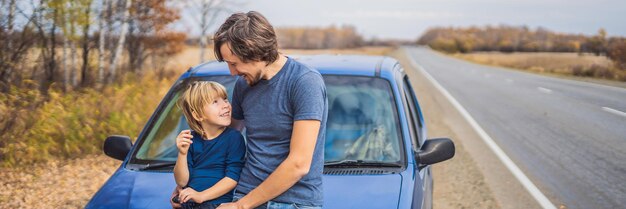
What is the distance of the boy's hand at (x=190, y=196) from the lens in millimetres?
2207

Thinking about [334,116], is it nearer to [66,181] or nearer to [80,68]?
[66,181]

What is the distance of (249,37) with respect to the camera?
196cm

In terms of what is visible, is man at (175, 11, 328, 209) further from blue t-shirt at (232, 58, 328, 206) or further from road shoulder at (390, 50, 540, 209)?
road shoulder at (390, 50, 540, 209)

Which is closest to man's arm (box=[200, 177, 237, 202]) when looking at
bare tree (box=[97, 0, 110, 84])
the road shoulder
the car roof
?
the car roof

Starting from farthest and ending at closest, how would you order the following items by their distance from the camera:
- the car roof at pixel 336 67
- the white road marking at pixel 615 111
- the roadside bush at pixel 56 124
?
the white road marking at pixel 615 111 < the roadside bush at pixel 56 124 < the car roof at pixel 336 67

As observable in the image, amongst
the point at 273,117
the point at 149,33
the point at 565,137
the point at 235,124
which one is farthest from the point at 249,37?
the point at 149,33

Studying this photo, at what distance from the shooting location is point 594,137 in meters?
9.47

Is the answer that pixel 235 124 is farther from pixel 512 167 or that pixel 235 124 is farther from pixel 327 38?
pixel 327 38

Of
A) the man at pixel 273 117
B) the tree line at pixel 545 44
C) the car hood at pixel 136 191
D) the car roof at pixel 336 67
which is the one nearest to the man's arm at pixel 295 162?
the man at pixel 273 117

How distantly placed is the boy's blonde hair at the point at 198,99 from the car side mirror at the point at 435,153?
4.82 feet

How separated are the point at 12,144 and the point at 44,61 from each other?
366cm

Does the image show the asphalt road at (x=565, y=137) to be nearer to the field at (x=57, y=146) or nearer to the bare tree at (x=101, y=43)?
the field at (x=57, y=146)

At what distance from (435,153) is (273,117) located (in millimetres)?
1548

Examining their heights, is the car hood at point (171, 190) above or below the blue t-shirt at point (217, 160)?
below
